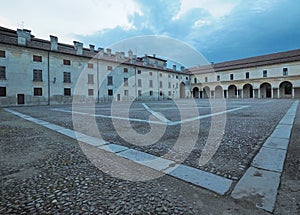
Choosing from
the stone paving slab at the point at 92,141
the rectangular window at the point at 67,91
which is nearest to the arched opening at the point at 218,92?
the rectangular window at the point at 67,91

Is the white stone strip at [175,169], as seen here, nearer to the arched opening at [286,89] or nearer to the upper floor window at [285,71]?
the upper floor window at [285,71]

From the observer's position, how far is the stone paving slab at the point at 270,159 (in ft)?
7.93

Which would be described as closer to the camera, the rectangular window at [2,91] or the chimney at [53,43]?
the rectangular window at [2,91]

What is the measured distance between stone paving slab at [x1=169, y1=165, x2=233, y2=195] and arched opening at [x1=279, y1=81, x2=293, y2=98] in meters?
44.0

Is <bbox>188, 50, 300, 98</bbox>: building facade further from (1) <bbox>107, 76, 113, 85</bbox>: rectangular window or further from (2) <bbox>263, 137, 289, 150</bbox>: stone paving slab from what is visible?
(2) <bbox>263, 137, 289, 150</bbox>: stone paving slab

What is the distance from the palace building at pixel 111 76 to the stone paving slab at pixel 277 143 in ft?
84.7

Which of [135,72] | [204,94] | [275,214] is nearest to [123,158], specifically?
[275,214]

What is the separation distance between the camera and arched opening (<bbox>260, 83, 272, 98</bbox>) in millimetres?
39463

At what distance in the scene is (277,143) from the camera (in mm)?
3492

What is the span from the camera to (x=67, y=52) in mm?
25734

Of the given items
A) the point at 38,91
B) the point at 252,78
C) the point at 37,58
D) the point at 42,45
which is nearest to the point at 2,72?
the point at 38,91

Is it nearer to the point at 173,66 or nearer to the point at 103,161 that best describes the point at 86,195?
the point at 103,161

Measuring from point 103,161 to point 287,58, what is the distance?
150 feet

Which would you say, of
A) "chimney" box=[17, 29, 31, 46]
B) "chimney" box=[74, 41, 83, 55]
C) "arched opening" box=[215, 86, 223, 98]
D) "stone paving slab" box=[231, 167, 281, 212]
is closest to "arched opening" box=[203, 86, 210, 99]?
"arched opening" box=[215, 86, 223, 98]
